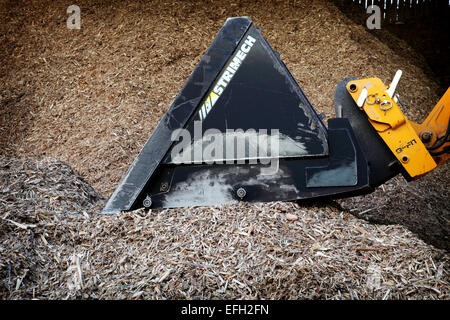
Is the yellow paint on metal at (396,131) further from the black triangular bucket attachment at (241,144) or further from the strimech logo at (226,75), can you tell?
the strimech logo at (226,75)

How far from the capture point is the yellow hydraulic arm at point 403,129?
2.83 meters

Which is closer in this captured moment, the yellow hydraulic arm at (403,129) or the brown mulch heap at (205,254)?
the brown mulch heap at (205,254)

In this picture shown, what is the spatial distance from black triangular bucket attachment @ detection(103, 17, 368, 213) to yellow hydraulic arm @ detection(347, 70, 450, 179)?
206 millimetres

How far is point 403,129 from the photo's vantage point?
2854 mm

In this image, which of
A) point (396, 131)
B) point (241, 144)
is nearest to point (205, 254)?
point (241, 144)

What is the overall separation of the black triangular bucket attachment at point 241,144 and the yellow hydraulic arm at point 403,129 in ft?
0.68

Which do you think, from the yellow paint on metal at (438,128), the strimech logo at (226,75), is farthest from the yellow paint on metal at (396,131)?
the strimech logo at (226,75)

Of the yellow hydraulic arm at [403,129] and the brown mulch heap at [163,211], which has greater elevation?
the yellow hydraulic arm at [403,129]

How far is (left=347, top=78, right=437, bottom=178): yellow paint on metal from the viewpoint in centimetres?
282

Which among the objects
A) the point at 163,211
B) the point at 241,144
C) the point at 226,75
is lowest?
the point at 163,211

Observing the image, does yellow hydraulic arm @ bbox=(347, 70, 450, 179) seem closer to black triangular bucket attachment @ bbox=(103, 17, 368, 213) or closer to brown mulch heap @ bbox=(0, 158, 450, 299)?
black triangular bucket attachment @ bbox=(103, 17, 368, 213)

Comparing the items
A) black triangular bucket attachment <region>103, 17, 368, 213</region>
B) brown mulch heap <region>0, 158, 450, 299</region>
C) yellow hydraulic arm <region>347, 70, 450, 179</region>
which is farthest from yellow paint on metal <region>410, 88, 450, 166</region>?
brown mulch heap <region>0, 158, 450, 299</region>

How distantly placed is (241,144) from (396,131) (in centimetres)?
104

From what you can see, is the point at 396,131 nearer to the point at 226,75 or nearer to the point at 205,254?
the point at 226,75
